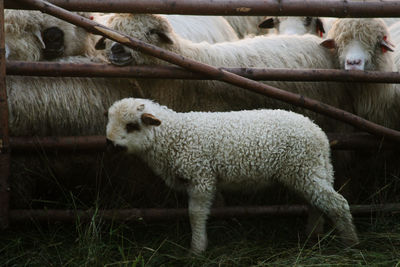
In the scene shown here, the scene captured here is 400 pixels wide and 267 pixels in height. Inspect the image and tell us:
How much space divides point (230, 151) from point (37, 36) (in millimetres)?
1857

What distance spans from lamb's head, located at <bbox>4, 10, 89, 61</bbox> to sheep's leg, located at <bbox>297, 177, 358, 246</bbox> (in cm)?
222

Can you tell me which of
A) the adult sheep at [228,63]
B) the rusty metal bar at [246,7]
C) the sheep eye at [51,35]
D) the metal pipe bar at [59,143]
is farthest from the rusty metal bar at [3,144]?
the adult sheep at [228,63]

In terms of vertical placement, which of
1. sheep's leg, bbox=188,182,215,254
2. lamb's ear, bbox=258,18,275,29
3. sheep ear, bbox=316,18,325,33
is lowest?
sheep's leg, bbox=188,182,215,254

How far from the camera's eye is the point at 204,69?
11.5 feet

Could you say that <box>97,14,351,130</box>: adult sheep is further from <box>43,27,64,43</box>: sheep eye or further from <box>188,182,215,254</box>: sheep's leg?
<box>188,182,215,254</box>: sheep's leg

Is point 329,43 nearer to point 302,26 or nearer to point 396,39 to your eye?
point 396,39

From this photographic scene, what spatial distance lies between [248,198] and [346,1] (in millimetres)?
1698

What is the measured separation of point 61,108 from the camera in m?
3.87

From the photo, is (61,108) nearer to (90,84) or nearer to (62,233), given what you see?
(90,84)

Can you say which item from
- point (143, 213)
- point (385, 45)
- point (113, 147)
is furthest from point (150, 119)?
point (385, 45)

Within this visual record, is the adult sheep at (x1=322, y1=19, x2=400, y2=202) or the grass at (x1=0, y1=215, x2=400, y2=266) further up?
the adult sheep at (x1=322, y1=19, x2=400, y2=202)

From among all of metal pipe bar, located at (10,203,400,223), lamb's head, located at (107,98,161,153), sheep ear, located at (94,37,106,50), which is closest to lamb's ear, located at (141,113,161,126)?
lamb's head, located at (107,98,161,153)

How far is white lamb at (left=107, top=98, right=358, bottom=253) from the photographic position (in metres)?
3.17

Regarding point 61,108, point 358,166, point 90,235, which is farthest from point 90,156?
point 358,166
